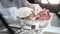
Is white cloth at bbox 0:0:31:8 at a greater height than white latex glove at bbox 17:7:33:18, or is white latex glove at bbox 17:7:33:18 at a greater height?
white cloth at bbox 0:0:31:8

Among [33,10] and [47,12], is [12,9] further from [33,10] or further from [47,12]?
[47,12]

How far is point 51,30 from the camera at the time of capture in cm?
99

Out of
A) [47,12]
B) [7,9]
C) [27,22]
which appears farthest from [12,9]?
[47,12]

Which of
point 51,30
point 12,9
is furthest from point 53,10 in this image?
point 12,9

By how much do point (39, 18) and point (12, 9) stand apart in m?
0.24

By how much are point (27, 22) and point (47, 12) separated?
18cm

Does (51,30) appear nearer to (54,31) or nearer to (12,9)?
(54,31)

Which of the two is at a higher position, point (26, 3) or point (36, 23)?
point (26, 3)

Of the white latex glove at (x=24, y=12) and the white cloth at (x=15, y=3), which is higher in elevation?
the white cloth at (x=15, y=3)

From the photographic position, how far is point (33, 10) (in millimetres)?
1057

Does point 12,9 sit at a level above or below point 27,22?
above

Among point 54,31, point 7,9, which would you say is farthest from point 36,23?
A: point 7,9

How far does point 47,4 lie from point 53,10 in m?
0.07

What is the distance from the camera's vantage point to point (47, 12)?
1033 mm
